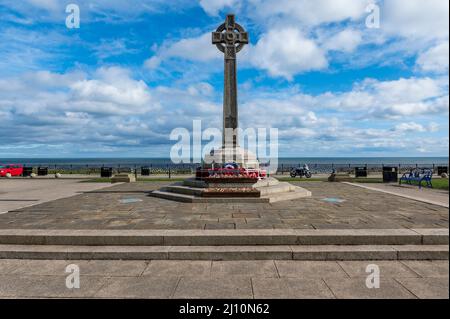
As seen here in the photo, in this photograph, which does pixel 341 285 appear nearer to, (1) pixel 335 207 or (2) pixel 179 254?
(2) pixel 179 254


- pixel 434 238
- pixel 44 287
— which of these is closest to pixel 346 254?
pixel 434 238

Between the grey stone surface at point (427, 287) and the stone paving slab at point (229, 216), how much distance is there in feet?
6.49

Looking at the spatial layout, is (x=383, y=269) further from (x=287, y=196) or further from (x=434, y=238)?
(x=287, y=196)

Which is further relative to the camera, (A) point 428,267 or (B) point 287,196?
(B) point 287,196

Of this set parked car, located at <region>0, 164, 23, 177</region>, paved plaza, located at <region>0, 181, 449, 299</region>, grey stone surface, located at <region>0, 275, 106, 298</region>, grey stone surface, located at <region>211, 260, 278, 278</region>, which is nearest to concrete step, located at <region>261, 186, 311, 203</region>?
paved plaza, located at <region>0, 181, 449, 299</region>

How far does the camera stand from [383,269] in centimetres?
477

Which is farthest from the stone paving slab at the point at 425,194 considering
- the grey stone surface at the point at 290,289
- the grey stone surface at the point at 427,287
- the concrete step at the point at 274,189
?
the grey stone surface at the point at 290,289

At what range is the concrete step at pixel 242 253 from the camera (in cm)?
522

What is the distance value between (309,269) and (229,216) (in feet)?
10.0

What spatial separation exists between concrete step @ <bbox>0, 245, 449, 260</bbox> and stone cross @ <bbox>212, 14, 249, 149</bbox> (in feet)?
27.9

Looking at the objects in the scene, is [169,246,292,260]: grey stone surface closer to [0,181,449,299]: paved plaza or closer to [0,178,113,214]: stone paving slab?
[0,181,449,299]: paved plaza

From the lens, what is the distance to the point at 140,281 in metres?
4.36

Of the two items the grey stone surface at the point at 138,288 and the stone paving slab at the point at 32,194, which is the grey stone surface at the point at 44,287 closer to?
the grey stone surface at the point at 138,288
